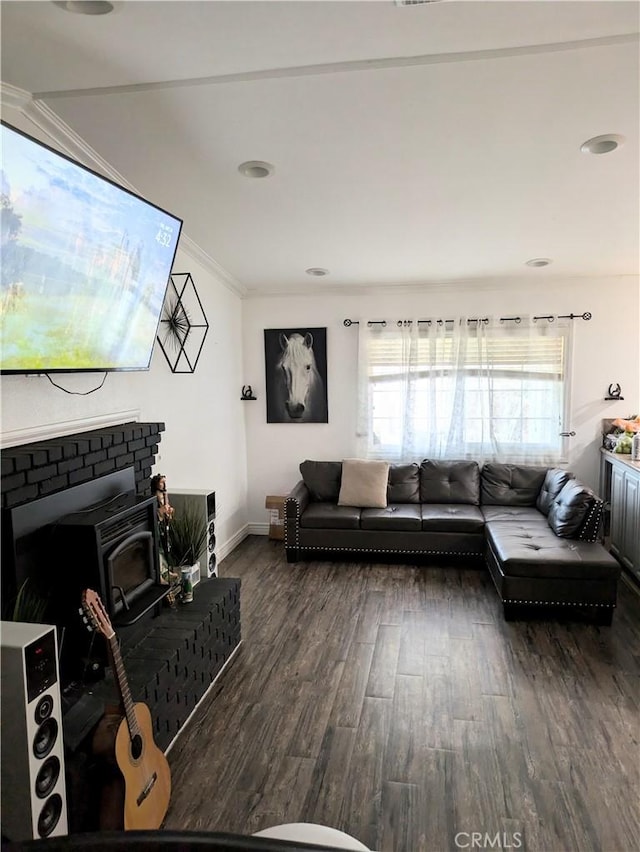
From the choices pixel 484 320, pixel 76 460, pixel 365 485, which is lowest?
pixel 365 485

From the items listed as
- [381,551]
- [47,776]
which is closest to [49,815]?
[47,776]

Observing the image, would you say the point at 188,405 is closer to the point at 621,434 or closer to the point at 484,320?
the point at 484,320

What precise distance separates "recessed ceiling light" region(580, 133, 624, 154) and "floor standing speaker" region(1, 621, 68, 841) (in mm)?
2947

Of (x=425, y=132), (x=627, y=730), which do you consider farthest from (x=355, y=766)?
(x=425, y=132)

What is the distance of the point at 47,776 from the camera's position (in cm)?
154

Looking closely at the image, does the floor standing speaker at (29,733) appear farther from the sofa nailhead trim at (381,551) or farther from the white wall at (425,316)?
the white wall at (425,316)

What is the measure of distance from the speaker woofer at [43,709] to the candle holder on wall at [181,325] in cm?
237

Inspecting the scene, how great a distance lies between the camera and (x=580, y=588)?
335cm

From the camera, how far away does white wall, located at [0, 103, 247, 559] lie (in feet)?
7.33

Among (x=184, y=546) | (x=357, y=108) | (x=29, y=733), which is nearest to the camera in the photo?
(x=29, y=733)

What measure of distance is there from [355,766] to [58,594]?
1435 millimetres

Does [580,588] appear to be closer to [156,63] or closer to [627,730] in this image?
[627,730]

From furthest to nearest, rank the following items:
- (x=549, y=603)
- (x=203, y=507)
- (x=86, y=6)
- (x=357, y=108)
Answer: (x=549, y=603) → (x=203, y=507) → (x=357, y=108) → (x=86, y=6)

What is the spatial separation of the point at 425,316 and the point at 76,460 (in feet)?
12.0
